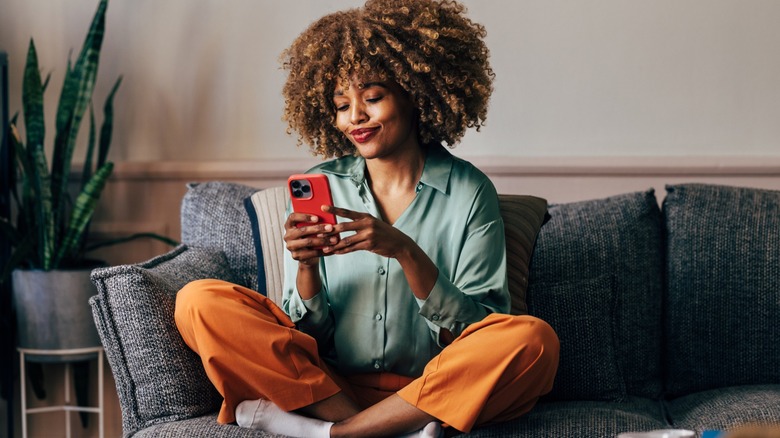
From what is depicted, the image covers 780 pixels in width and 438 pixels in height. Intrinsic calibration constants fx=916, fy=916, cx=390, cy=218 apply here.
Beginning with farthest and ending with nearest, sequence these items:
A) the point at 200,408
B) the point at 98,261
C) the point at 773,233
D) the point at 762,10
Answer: the point at 98,261 < the point at 762,10 < the point at 773,233 < the point at 200,408

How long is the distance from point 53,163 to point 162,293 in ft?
3.34

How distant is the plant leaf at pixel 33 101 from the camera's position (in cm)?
259

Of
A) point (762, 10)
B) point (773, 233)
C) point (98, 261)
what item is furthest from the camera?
point (98, 261)

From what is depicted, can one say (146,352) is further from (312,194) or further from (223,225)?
(223,225)

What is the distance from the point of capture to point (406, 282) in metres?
1.80

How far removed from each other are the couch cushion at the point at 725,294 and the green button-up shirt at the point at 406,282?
1.93ft

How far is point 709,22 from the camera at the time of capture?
8.18 ft

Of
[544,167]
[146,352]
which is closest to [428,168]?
[146,352]

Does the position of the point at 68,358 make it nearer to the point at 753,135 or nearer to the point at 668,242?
the point at 668,242

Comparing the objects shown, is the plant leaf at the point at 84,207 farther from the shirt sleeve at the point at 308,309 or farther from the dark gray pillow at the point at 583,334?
the dark gray pillow at the point at 583,334

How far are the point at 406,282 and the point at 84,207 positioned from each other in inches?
46.4

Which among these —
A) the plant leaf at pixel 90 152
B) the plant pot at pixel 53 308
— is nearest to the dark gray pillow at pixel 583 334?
the plant pot at pixel 53 308

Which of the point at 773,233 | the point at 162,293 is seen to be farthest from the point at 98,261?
the point at 773,233

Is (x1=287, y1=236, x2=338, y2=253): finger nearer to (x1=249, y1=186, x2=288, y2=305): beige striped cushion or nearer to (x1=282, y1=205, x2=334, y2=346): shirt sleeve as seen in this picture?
(x1=282, y1=205, x2=334, y2=346): shirt sleeve
